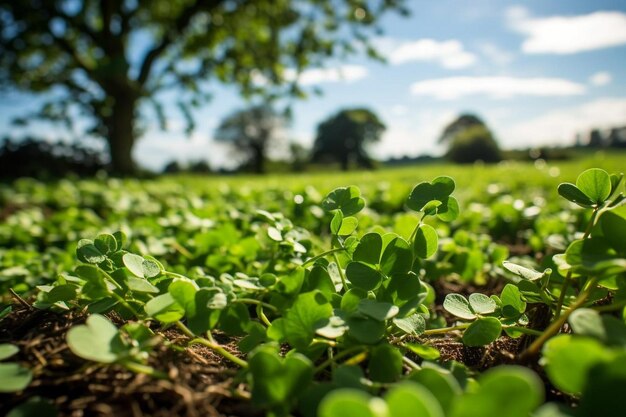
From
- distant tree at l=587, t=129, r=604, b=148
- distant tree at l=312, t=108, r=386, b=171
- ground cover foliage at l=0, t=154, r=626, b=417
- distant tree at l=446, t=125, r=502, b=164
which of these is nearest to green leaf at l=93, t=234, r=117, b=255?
ground cover foliage at l=0, t=154, r=626, b=417

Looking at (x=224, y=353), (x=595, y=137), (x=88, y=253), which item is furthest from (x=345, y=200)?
(x=595, y=137)

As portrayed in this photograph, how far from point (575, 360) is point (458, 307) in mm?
378

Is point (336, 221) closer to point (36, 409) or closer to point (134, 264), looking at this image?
point (134, 264)

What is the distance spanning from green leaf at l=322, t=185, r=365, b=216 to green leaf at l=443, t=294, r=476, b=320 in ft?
1.00

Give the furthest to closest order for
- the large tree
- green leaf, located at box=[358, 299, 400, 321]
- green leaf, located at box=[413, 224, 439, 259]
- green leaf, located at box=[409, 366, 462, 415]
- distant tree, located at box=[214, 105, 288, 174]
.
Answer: distant tree, located at box=[214, 105, 288, 174]
the large tree
green leaf, located at box=[413, 224, 439, 259]
green leaf, located at box=[358, 299, 400, 321]
green leaf, located at box=[409, 366, 462, 415]

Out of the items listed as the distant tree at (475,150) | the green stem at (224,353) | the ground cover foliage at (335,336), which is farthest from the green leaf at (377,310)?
the distant tree at (475,150)

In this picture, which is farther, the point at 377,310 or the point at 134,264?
the point at 134,264

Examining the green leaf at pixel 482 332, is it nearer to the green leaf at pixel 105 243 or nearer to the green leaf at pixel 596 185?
the green leaf at pixel 596 185

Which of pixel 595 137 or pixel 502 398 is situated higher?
pixel 595 137

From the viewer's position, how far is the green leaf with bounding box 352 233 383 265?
0.87m

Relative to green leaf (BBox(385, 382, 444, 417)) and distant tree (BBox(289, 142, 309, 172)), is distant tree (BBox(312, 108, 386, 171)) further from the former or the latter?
green leaf (BBox(385, 382, 444, 417))

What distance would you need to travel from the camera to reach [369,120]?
2594 inches

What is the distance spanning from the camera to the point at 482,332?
2.67 ft

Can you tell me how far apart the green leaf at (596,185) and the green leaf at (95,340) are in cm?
90
